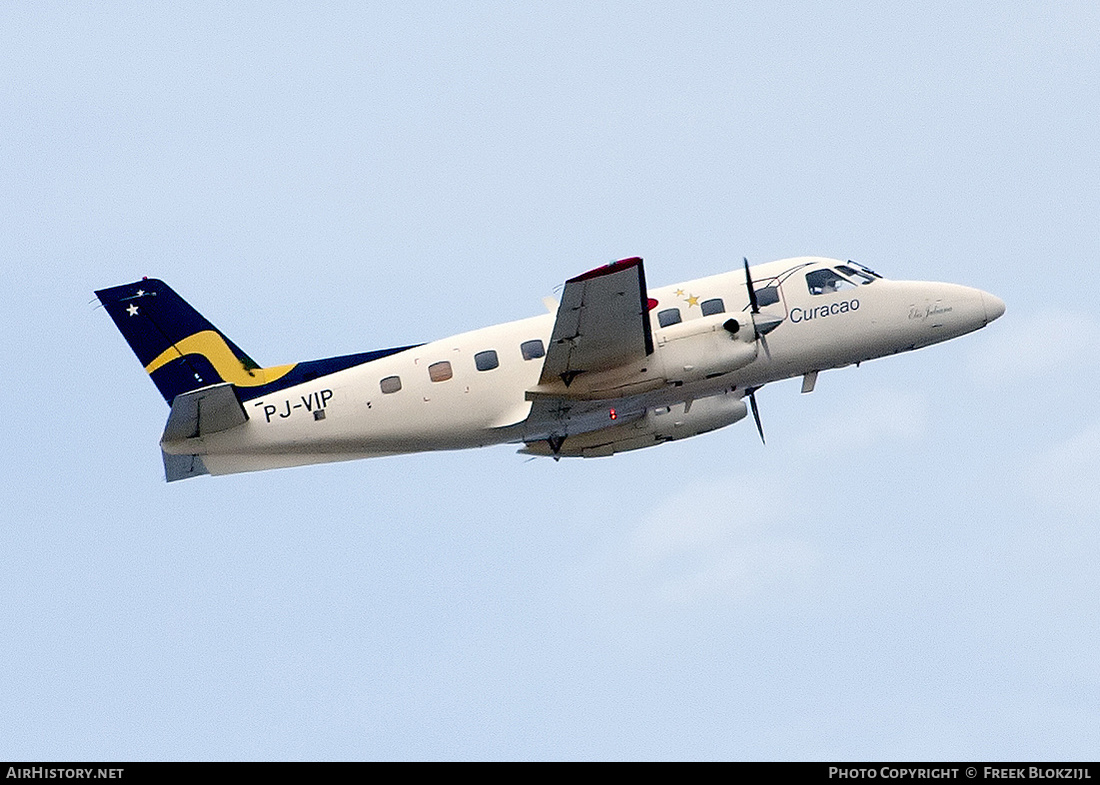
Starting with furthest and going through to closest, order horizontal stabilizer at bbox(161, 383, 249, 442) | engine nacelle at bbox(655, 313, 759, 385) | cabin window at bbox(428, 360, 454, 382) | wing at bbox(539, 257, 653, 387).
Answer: cabin window at bbox(428, 360, 454, 382) → engine nacelle at bbox(655, 313, 759, 385) → horizontal stabilizer at bbox(161, 383, 249, 442) → wing at bbox(539, 257, 653, 387)

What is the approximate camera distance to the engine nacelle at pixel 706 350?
3180 cm

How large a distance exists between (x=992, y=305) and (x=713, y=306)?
715cm

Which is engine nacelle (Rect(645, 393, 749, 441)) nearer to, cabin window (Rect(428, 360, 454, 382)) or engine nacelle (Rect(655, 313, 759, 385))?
engine nacelle (Rect(655, 313, 759, 385))

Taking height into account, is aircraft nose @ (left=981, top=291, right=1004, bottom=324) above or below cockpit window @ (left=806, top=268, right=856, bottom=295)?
below

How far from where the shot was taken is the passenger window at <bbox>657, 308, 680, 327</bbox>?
109 feet

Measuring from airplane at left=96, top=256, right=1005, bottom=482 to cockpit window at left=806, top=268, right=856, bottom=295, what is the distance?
3 cm

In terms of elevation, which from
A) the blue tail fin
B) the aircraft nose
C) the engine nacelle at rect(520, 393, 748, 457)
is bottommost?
the engine nacelle at rect(520, 393, 748, 457)

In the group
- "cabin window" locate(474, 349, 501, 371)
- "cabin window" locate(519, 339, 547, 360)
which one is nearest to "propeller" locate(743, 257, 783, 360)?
"cabin window" locate(519, 339, 547, 360)

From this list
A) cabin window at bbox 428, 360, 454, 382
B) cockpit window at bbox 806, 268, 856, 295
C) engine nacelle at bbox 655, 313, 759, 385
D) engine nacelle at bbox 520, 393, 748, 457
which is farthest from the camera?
engine nacelle at bbox 520, 393, 748, 457

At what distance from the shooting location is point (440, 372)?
33031mm

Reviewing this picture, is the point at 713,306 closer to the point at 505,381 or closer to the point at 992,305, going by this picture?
the point at 505,381
